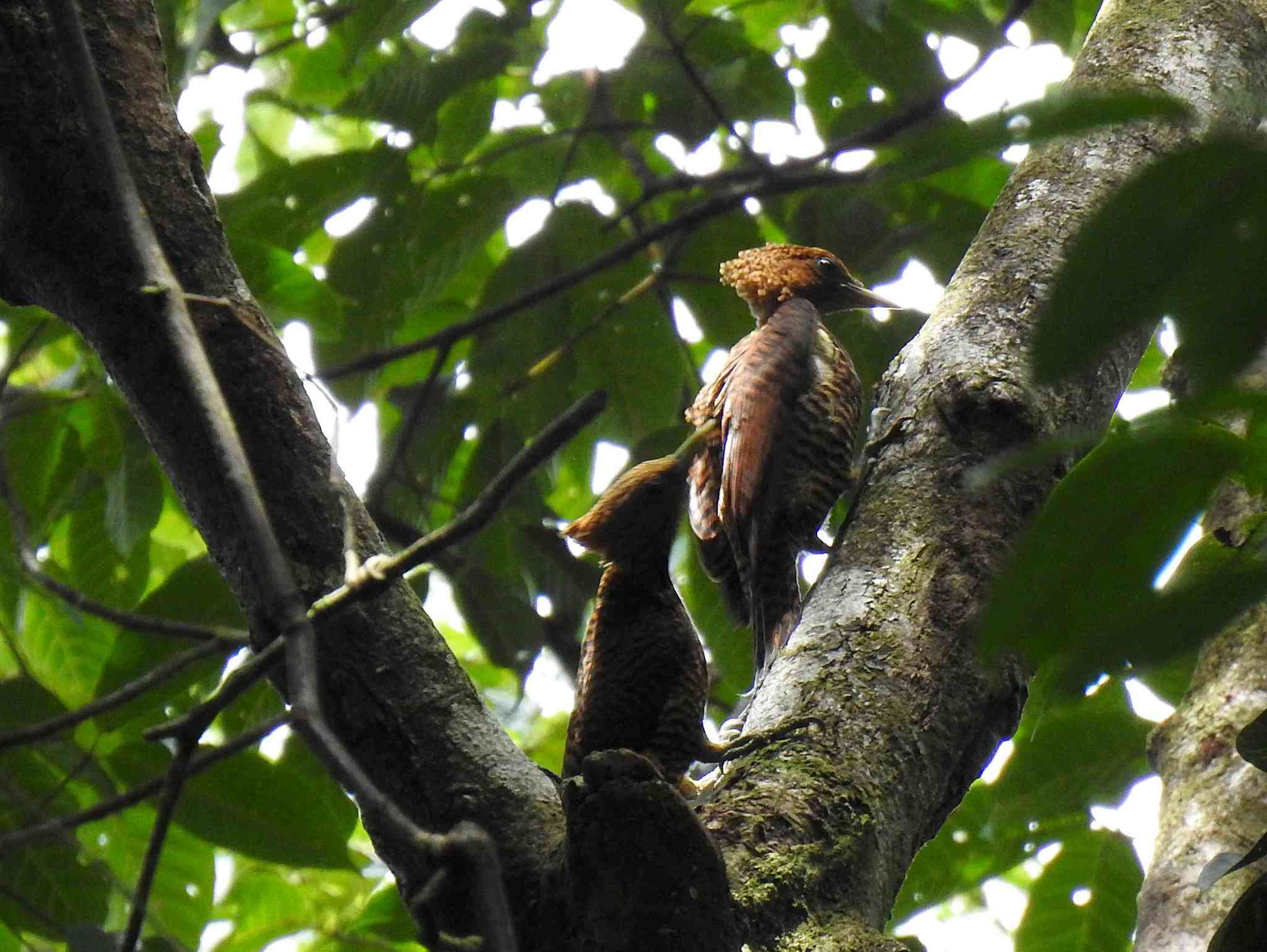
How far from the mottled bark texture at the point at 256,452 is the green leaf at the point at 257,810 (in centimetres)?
77

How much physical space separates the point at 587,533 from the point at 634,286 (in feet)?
2.76

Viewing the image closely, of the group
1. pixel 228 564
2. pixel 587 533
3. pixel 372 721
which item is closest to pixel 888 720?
pixel 372 721

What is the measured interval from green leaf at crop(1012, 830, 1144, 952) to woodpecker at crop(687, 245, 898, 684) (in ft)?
2.64

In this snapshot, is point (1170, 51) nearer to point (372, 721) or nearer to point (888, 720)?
point (888, 720)

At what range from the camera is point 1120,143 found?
2.63 metres

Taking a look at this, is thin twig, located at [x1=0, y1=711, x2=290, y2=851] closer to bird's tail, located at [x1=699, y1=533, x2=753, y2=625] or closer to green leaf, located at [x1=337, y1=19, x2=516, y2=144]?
bird's tail, located at [x1=699, y1=533, x2=753, y2=625]

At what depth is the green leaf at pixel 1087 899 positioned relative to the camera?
2.76 metres

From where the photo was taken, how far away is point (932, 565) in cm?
218

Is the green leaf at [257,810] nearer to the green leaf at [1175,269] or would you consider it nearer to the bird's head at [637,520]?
the bird's head at [637,520]

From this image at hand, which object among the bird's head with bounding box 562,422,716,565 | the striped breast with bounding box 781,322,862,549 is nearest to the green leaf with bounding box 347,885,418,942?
the bird's head with bounding box 562,422,716,565

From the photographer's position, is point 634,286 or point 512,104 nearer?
point 634,286

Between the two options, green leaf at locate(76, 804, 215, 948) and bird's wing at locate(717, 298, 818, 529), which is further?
bird's wing at locate(717, 298, 818, 529)

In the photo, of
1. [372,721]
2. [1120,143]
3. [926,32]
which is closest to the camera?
[372,721]

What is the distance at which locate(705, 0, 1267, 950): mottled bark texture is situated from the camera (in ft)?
5.77
